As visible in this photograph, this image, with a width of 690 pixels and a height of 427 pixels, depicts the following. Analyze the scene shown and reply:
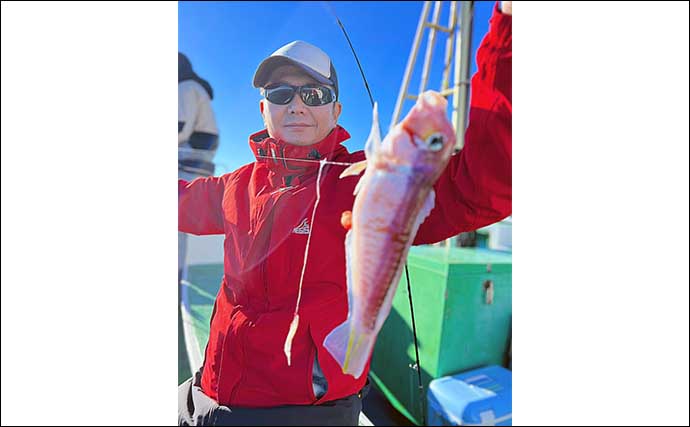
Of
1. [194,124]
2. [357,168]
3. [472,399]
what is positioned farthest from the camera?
[472,399]

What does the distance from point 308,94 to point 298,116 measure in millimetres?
40

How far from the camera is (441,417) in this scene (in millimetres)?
1248

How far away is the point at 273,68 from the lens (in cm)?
60

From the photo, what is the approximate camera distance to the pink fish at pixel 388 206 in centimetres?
42

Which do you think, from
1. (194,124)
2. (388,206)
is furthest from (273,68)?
(388,206)

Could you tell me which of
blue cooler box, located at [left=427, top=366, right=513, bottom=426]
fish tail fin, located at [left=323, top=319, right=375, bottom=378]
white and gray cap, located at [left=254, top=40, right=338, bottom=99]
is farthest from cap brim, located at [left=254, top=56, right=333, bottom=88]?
blue cooler box, located at [left=427, top=366, right=513, bottom=426]

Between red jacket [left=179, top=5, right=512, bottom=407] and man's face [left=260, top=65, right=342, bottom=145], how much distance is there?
0.02 metres

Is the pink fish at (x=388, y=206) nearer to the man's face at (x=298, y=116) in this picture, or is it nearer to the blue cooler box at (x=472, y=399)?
the man's face at (x=298, y=116)

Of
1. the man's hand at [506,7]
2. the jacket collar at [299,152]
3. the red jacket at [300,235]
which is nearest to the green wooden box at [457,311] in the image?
the red jacket at [300,235]

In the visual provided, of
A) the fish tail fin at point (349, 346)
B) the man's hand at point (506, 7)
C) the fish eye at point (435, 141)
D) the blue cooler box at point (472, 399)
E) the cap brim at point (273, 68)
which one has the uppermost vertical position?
the man's hand at point (506, 7)

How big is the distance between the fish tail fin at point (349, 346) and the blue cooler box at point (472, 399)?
84cm

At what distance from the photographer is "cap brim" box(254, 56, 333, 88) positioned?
1.93 feet

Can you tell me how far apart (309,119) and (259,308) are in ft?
1.12

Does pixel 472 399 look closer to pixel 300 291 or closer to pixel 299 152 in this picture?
pixel 300 291
